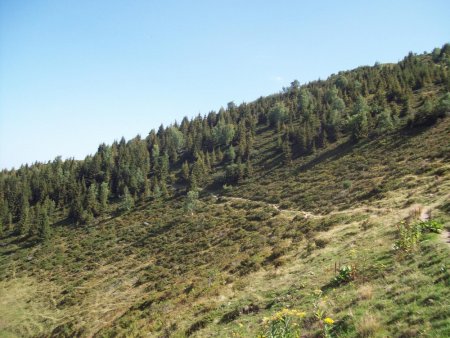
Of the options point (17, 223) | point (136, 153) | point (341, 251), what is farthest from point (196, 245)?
point (136, 153)

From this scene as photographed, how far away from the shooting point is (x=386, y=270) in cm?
1316

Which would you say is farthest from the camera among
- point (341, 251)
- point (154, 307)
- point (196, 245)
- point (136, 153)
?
point (136, 153)

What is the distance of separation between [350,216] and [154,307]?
20.5 metres

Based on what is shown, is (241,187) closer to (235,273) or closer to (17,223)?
(235,273)

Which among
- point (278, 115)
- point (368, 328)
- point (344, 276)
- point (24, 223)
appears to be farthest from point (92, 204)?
point (368, 328)

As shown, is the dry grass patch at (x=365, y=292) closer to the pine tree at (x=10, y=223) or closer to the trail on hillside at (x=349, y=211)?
the trail on hillside at (x=349, y=211)

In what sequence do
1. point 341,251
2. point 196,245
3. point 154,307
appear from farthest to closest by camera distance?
point 196,245, point 154,307, point 341,251

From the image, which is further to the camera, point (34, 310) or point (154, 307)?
point (34, 310)

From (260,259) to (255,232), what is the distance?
17765 mm

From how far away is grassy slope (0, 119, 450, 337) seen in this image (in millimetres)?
11836

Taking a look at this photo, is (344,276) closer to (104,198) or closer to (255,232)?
(255,232)

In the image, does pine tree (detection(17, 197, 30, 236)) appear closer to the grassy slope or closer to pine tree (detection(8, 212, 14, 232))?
pine tree (detection(8, 212, 14, 232))

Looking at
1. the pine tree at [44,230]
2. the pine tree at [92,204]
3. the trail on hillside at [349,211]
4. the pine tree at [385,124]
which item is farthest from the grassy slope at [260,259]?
the pine tree at [92,204]

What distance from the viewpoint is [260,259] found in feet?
84.7
